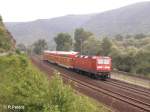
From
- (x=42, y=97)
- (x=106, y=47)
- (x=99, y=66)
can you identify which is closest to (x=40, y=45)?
(x=106, y=47)

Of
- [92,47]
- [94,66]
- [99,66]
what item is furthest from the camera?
[92,47]

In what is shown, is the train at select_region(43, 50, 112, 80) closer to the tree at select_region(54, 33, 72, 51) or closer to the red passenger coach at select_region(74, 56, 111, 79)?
the red passenger coach at select_region(74, 56, 111, 79)

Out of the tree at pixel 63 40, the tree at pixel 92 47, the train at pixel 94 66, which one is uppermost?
the tree at pixel 63 40

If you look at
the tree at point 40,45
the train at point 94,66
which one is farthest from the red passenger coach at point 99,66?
the tree at point 40,45

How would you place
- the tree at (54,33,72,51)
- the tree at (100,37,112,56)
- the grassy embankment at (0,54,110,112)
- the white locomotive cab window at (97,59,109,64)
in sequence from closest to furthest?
the grassy embankment at (0,54,110,112), the white locomotive cab window at (97,59,109,64), the tree at (100,37,112,56), the tree at (54,33,72,51)

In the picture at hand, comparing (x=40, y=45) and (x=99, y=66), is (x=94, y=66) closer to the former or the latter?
(x=99, y=66)

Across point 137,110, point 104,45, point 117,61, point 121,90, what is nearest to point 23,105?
point 137,110

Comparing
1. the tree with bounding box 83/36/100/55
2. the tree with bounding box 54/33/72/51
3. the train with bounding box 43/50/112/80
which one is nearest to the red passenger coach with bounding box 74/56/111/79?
the train with bounding box 43/50/112/80

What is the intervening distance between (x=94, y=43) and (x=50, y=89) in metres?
87.7

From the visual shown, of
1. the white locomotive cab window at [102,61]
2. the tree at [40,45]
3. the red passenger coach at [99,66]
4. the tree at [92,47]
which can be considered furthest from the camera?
the tree at [40,45]

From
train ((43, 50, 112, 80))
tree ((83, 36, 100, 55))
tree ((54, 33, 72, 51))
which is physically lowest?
train ((43, 50, 112, 80))

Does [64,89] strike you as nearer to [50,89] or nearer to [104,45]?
[50,89]

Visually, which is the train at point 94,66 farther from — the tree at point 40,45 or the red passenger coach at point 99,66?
the tree at point 40,45

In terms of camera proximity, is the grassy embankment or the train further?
the train
